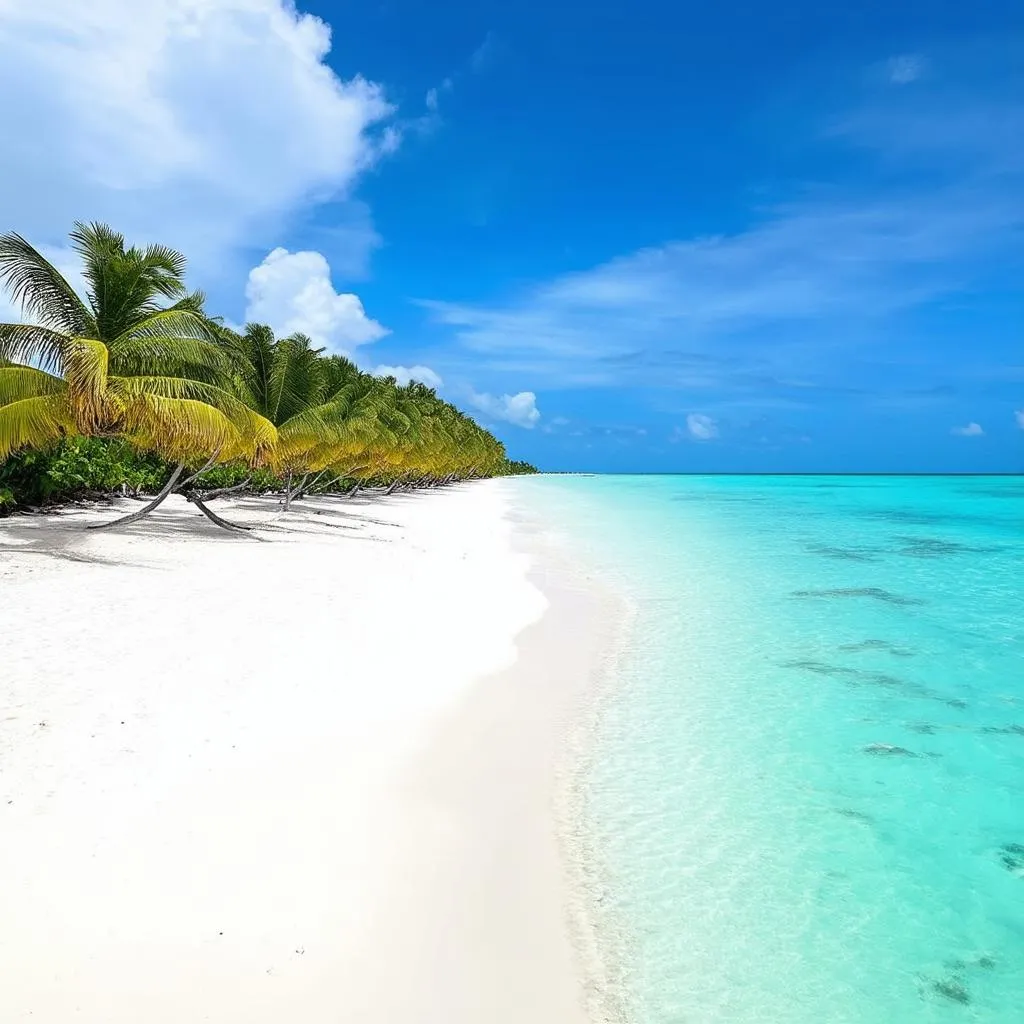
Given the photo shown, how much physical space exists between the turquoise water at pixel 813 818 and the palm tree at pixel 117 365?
898 cm

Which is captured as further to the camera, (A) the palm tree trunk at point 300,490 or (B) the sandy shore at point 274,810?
(A) the palm tree trunk at point 300,490

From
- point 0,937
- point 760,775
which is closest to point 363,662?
point 760,775

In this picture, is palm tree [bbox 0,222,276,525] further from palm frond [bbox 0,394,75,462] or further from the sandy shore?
the sandy shore

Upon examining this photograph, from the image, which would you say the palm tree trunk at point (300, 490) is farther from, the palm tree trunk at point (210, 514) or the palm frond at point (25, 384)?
the palm frond at point (25, 384)

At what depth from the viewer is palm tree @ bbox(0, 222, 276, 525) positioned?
1155cm

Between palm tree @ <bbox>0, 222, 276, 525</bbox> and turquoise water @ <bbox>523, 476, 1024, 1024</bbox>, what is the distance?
898 cm

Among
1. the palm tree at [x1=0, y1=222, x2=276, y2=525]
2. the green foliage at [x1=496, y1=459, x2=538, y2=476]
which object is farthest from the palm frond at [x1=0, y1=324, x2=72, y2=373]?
the green foliage at [x1=496, y1=459, x2=538, y2=476]

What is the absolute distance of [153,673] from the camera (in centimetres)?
630

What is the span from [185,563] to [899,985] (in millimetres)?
11245

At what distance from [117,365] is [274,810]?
1149 centimetres

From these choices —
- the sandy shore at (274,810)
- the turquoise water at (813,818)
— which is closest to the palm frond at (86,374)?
the sandy shore at (274,810)

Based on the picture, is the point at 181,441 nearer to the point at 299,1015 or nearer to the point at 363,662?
the point at 363,662

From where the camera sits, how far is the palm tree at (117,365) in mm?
11547

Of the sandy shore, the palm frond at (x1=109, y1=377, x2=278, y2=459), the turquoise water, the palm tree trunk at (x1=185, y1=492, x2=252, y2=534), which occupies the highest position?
the palm frond at (x1=109, y1=377, x2=278, y2=459)
